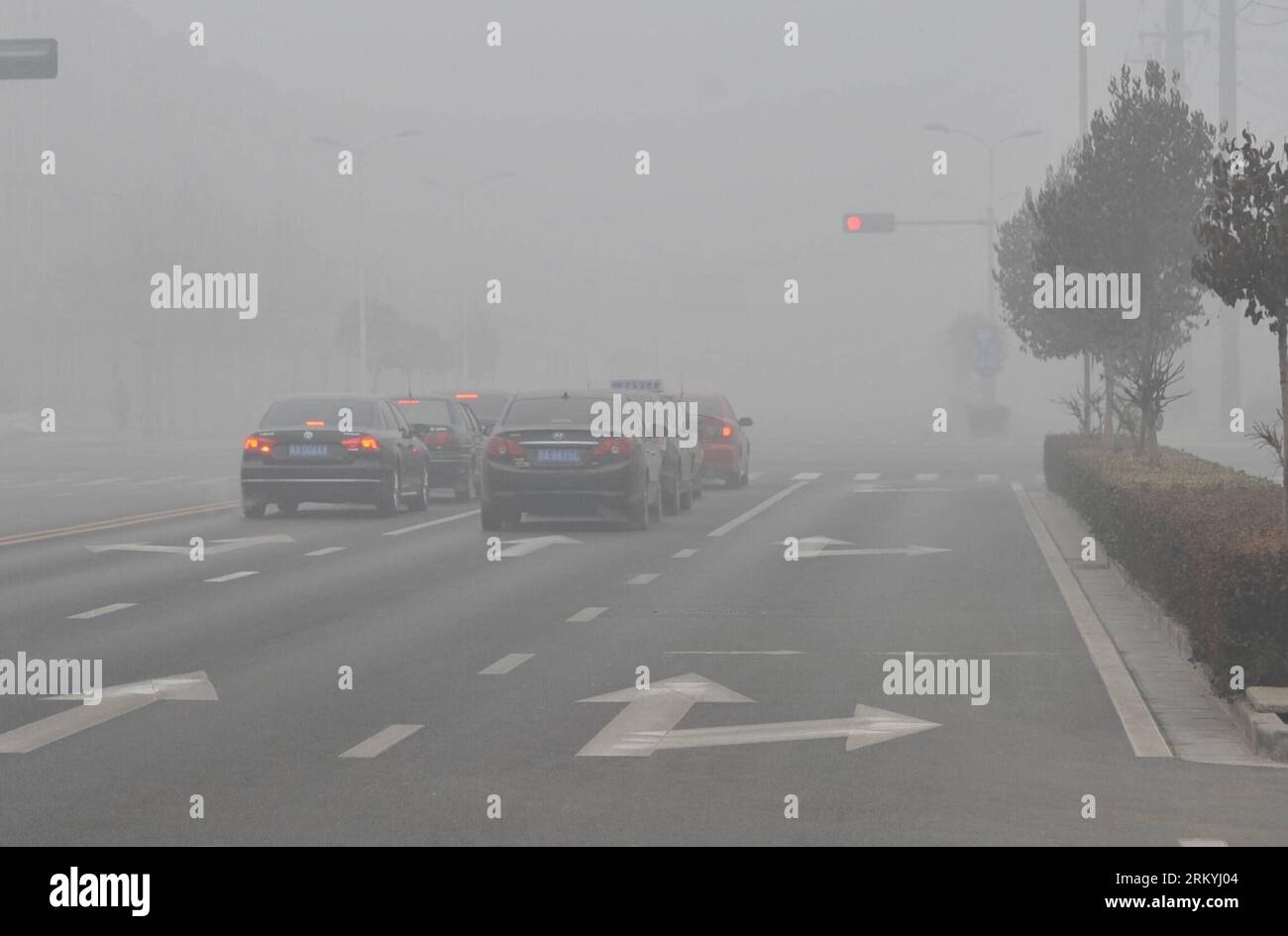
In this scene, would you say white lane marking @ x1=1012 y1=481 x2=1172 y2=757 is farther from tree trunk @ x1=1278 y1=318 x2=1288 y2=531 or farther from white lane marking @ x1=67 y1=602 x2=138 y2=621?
white lane marking @ x1=67 y1=602 x2=138 y2=621

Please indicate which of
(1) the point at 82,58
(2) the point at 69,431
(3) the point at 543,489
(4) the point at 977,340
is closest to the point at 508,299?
(1) the point at 82,58

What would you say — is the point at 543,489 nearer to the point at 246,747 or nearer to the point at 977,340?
the point at 246,747

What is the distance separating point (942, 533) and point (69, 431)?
189 ft

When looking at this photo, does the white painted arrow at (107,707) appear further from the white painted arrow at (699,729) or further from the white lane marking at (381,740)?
the white painted arrow at (699,729)

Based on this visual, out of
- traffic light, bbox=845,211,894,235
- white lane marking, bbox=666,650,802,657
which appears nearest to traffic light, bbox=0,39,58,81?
white lane marking, bbox=666,650,802,657

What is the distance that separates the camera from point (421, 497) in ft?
93.9

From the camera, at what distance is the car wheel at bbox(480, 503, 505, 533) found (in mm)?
24531

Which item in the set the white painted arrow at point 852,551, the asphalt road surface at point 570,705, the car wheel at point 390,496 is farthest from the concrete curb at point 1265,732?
the car wheel at point 390,496

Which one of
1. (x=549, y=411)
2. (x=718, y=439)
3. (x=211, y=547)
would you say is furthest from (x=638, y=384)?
(x=211, y=547)

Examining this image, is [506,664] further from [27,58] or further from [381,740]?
[27,58]

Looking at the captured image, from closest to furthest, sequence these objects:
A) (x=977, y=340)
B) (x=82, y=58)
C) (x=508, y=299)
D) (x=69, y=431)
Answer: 1. (x=977, y=340)
2. (x=69, y=431)
3. (x=508, y=299)
4. (x=82, y=58)

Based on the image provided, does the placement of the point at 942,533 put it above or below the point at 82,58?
below

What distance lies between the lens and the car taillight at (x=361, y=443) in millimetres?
26469
